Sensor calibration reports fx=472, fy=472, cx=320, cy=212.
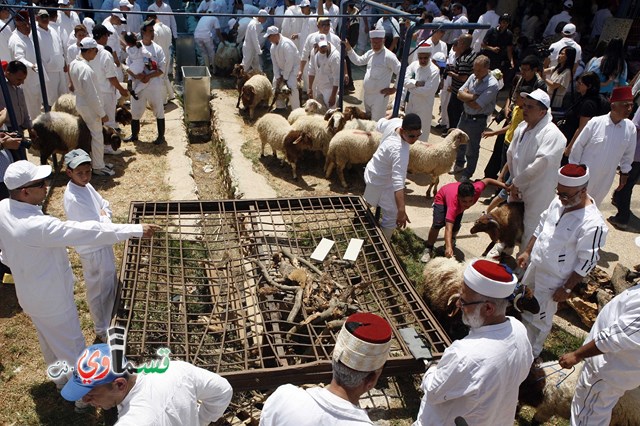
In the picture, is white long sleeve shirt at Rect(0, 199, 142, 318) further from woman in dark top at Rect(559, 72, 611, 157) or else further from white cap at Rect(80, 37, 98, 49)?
woman in dark top at Rect(559, 72, 611, 157)

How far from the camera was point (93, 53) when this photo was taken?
7.37m

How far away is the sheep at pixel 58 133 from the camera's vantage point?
7074mm

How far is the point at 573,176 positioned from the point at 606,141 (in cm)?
224

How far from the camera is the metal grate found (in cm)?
384

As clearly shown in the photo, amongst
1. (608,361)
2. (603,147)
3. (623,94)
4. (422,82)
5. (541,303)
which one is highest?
(623,94)

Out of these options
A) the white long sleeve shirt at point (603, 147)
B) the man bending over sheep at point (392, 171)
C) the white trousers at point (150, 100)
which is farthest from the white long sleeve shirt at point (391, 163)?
the white trousers at point (150, 100)

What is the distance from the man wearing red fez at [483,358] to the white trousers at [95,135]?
6.57 metres

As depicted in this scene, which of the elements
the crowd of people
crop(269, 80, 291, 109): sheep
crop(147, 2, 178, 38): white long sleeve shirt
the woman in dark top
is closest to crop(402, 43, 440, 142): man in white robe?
the crowd of people

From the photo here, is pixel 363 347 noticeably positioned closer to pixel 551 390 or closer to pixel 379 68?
pixel 551 390

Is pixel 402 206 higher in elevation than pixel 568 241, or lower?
lower

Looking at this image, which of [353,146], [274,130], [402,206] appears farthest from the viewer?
[274,130]

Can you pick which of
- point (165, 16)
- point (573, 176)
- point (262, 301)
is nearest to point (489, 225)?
point (573, 176)

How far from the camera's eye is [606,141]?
17.8 feet

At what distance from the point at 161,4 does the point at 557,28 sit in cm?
999
